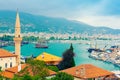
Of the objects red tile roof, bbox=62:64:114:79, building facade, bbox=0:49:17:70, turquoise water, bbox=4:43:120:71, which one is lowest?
turquoise water, bbox=4:43:120:71

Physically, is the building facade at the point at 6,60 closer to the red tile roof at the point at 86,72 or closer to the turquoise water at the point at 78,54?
the red tile roof at the point at 86,72

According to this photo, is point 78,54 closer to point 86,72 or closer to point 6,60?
point 6,60

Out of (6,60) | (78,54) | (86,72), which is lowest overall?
(78,54)

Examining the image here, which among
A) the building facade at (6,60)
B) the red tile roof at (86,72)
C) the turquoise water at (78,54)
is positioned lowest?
the turquoise water at (78,54)

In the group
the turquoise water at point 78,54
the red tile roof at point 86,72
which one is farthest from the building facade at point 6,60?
the turquoise water at point 78,54

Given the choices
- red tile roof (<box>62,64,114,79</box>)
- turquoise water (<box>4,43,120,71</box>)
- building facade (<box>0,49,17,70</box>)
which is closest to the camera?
red tile roof (<box>62,64,114,79</box>)

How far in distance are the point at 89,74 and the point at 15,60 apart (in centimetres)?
830

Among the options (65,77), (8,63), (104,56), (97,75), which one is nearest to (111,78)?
(97,75)

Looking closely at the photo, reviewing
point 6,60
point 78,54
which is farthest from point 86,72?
point 78,54

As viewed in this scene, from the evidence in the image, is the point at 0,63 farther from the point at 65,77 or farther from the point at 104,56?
the point at 104,56

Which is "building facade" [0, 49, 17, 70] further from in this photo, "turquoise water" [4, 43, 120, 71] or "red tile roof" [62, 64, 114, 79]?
"turquoise water" [4, 43, 120, 71]

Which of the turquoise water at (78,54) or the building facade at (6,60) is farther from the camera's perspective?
the turquoise water at (78,54)

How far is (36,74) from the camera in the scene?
17.9 metres

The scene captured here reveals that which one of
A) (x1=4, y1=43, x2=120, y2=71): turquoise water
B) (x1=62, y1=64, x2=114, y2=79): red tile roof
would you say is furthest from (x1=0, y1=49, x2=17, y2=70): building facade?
(x1=4, y1=43, x2=120, y2=71): turquoise water
